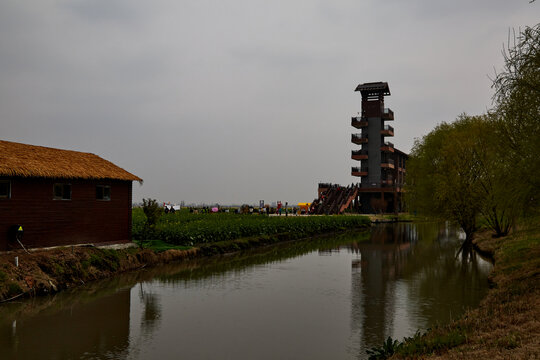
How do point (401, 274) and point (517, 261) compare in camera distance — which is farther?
point (401, 274)

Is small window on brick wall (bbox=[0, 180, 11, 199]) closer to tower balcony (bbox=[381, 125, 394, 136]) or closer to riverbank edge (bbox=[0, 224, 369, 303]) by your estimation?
riverbank edge (bbox=[0, 224, 369, 303])

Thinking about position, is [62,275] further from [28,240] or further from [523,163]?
[523,163]

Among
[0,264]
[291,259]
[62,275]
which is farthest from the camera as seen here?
[291,259]

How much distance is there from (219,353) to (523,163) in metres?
12.0

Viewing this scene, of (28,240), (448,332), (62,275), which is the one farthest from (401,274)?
(28,240)

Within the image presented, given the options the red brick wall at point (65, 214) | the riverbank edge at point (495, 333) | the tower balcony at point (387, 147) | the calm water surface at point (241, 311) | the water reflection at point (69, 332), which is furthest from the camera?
the tower balcony at point (387, 147)

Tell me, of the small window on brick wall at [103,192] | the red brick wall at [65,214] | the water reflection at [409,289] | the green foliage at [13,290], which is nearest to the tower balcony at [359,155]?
the water reflection at [409,289]

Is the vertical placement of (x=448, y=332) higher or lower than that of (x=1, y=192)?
lower

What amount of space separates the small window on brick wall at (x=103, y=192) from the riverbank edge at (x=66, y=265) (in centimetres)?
314

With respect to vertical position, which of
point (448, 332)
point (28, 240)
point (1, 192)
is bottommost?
point (448, 332)

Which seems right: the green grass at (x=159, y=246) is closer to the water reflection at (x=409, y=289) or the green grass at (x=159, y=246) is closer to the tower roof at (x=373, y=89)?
the water reflection at (x=409, y=289)

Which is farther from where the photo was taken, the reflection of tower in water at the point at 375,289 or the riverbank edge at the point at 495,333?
the reflection of tower in water at the point at 375,289

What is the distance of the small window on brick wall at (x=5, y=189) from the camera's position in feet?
64.7

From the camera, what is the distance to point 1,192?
19.7 metres
